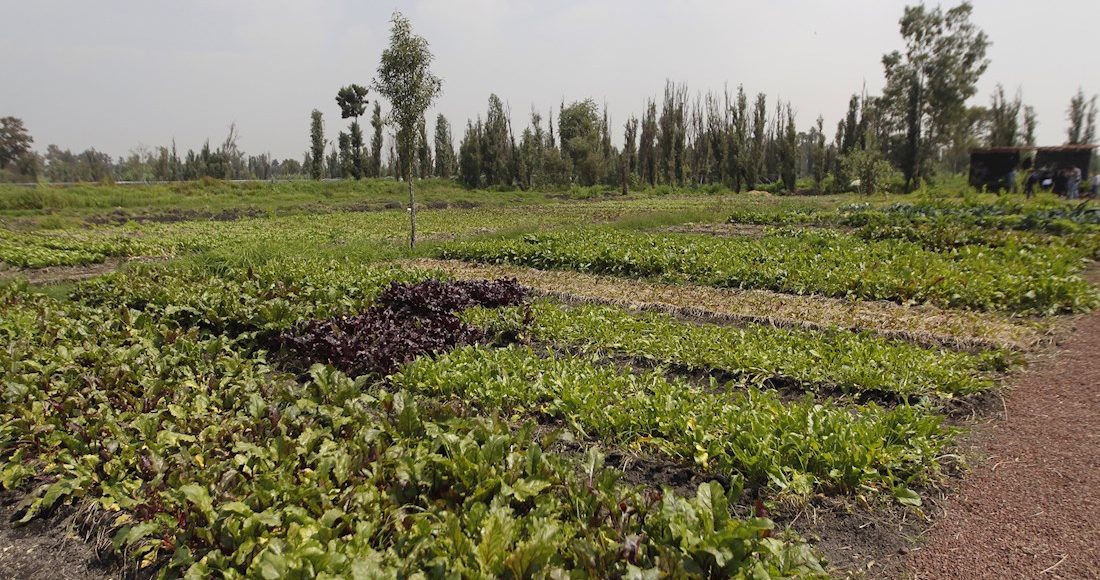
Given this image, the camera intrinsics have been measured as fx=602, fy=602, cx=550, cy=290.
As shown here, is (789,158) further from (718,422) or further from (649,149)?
(718,422)

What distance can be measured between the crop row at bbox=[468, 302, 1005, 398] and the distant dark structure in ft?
69.6

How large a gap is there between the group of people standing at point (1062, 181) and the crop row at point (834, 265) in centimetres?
1341

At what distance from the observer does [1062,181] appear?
21.9 metres

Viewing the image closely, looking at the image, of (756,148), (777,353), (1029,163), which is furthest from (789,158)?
(777,353)

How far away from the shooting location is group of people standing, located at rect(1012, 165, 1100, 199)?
66.9 feet

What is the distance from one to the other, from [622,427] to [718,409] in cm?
72

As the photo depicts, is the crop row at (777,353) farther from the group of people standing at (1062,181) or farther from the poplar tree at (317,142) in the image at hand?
the poplar tree at (317,142)

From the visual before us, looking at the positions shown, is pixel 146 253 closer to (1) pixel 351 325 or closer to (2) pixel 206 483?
(1) pixel 351 325

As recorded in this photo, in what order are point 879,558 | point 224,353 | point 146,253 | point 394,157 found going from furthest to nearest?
point 394,157 < point 146,253 < point 224,353 < point 879,558

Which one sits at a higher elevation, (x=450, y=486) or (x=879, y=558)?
(x=450, y=486)

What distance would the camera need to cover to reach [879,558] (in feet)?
10.3

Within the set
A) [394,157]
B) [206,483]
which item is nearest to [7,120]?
[394,157]

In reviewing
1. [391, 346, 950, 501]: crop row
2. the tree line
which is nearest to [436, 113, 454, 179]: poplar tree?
the tree line

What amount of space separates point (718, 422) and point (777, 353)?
1842mm
